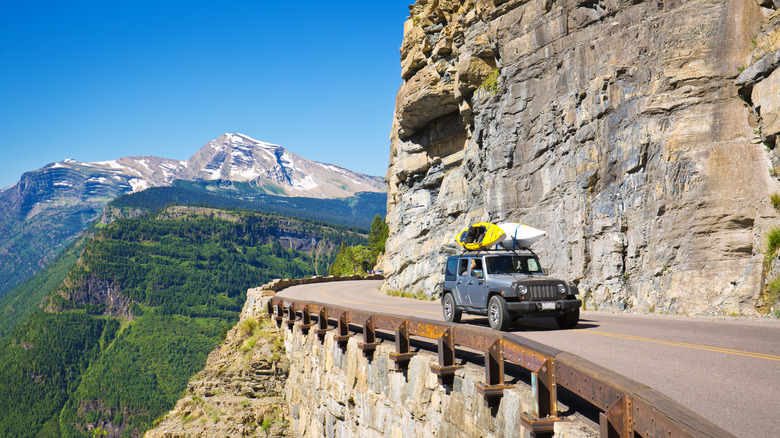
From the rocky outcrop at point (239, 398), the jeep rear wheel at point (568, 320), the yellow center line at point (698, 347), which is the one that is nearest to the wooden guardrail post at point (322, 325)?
the rocky outcrop at point (239, 398)

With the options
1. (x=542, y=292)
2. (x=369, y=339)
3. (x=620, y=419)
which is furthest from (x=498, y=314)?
(x=620, y=419)

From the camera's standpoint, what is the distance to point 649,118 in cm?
1873

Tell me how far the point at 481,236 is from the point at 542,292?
4.38 metres

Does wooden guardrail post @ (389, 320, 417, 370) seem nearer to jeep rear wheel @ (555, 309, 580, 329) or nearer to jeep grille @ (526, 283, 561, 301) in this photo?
jeep grille @ (526, 283, 561, 301)

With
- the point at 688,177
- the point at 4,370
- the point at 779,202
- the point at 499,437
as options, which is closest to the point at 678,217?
the point at 688,177

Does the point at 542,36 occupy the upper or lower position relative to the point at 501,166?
upper

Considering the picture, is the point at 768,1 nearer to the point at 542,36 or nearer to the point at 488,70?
the point at 542,36

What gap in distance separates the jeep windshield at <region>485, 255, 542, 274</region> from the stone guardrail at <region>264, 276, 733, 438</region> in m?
4.24

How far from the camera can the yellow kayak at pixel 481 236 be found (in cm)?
1612

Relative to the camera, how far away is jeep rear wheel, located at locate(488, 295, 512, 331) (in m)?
12.4

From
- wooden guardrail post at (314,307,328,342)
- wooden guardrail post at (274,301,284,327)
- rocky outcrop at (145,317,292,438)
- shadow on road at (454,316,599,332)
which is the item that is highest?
shadow on road at (454,316,599,332)

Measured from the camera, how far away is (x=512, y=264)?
562 inches

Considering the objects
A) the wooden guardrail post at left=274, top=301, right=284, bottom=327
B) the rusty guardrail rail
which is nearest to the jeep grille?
the rusty guardrail rail

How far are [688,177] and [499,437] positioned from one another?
13861 millimetres
